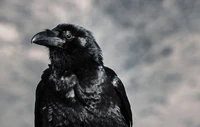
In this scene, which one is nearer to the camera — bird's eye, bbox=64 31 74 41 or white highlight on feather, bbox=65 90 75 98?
white highlight on feather, bbox=65 90 75 98

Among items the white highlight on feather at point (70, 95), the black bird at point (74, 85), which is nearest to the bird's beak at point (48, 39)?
the black bird at point (74, 85)

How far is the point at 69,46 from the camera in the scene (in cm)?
780

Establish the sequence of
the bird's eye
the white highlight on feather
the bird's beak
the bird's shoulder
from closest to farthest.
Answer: the white highlight on feather, the bird's beak, the bird's eye, the bird's shoulder

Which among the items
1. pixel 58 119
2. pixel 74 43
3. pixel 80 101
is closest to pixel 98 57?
pixel 74 43

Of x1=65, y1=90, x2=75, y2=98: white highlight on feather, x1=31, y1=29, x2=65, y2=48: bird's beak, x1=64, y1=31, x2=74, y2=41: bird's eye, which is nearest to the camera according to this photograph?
x1=65, y1=90, x2=75, y2=98: white highlight on feather

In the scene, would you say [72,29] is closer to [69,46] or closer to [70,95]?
[69,46]

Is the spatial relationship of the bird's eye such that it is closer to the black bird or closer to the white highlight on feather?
the black bird

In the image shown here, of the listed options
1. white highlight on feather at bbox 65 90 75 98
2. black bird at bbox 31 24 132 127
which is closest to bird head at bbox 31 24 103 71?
black bird at bbox 31 24 132 127

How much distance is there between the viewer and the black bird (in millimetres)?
7246

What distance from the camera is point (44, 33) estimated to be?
773 cm

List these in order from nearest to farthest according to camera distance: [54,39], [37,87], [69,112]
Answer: [69,112] → [54,39] → [37,87]

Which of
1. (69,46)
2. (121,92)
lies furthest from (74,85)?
(121,92)

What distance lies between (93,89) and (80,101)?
1.29 ft

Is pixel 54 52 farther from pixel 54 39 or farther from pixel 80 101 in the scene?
pixel 80 101
